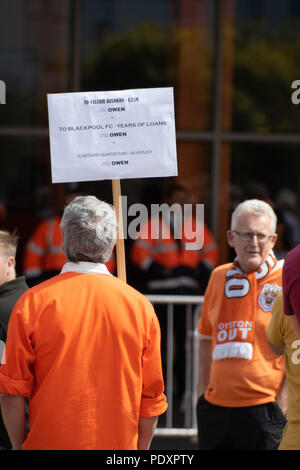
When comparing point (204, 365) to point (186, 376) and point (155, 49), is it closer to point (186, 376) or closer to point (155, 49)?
point (186, 376)

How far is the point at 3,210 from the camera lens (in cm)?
837

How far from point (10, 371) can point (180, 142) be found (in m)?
5.89

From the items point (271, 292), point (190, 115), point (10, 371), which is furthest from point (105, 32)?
point (10, 371)

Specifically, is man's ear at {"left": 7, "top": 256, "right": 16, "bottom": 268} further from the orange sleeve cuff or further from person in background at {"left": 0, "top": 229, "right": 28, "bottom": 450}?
the orange sleeve cuff

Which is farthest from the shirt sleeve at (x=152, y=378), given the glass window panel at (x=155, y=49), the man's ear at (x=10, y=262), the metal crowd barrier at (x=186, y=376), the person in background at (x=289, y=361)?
the glass window panel at (x=155, y=49)

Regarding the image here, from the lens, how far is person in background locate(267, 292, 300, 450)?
3.15m

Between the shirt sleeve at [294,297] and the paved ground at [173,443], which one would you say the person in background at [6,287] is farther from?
the paved ground at [173,443]

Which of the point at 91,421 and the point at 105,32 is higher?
the point at 105,32

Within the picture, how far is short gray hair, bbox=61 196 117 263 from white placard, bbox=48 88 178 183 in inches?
17.7

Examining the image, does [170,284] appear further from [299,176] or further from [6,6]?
[6,6]

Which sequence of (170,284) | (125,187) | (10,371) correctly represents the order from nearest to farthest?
(10,371) → (170,284) → (125,187)

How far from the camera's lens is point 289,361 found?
333cm

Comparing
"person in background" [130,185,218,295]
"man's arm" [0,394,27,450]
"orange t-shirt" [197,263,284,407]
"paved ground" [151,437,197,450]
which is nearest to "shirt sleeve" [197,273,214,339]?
"orange t-shirt" [197,263,284,407]

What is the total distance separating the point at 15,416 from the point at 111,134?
1.32m
